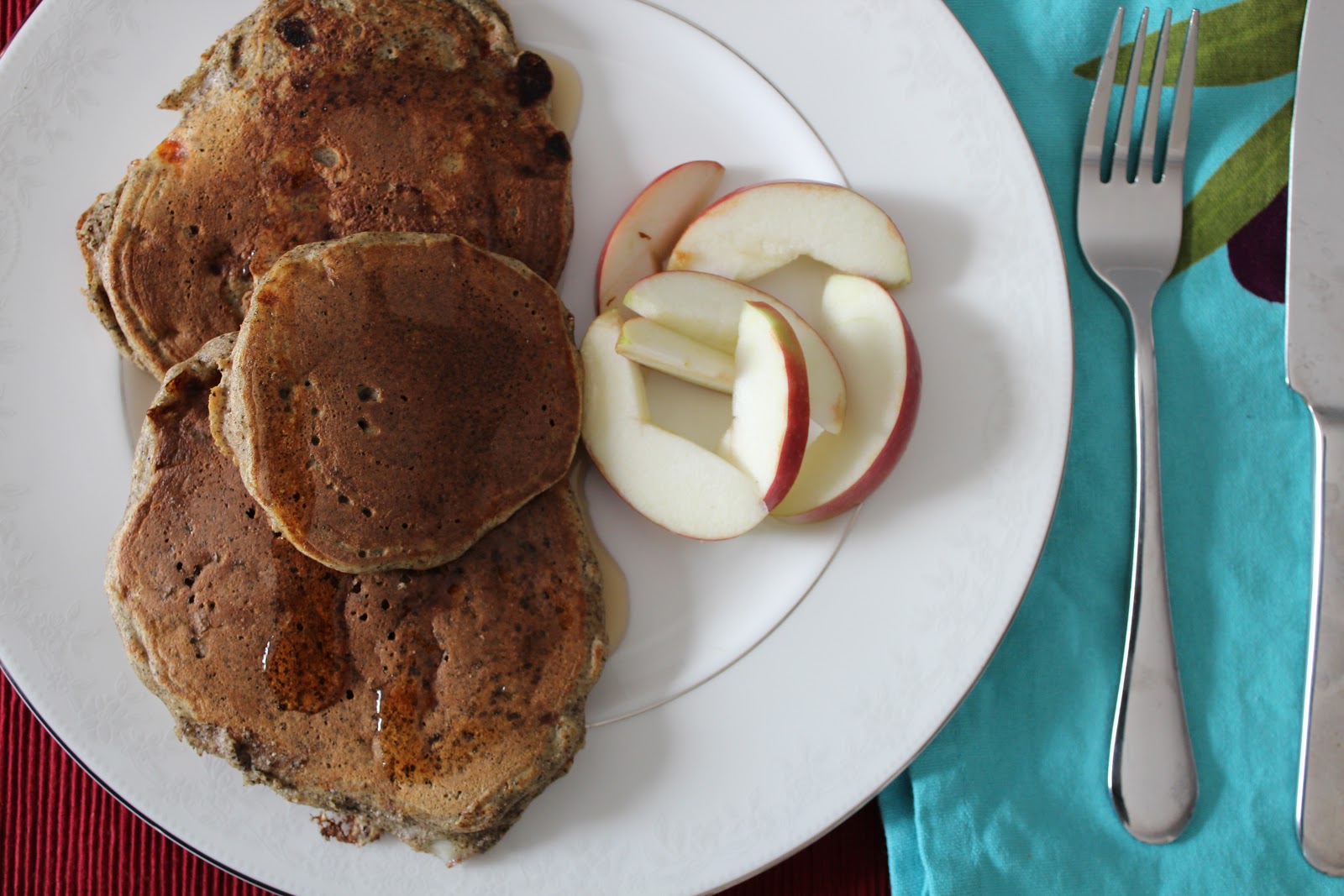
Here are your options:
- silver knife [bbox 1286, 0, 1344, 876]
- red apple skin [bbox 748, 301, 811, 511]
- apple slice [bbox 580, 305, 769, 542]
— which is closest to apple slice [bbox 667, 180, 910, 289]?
red apple skin [bbox 748, 301, 811, 511]

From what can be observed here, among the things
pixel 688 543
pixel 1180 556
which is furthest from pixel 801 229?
pixel 1180 556

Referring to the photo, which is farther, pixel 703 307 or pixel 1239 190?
pixel 1239 190

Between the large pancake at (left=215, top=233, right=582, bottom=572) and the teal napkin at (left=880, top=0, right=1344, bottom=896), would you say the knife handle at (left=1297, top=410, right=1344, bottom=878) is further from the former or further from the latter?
the large pancake at (left=215, top=233, right=582, bottom=572)

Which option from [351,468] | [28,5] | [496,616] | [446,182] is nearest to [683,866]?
[496,616]

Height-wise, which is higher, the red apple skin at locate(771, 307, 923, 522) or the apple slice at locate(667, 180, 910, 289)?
the apple slice at locate(667, 180, 910, 289)

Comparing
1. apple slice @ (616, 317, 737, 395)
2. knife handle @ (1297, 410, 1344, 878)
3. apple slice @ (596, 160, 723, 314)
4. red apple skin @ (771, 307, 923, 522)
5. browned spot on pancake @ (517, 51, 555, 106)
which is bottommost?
knife handle @ (1297, 410, 1344, 878)

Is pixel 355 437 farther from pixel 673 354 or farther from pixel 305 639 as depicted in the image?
pixel 673 354
